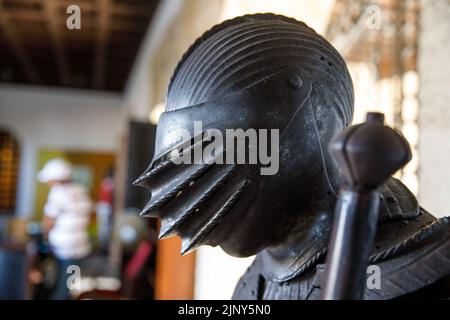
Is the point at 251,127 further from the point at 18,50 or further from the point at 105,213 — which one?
the point at 105,213

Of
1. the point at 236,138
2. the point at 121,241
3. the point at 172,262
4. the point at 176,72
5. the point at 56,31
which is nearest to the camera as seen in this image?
the point at 236,138

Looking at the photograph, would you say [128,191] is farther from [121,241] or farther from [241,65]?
[241,65]

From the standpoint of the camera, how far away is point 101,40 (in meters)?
7.32

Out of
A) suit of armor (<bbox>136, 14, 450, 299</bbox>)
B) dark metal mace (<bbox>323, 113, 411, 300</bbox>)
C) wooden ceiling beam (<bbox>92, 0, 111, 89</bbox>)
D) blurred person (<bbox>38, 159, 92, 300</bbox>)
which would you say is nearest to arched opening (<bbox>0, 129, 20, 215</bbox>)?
wooden ceiling beam (<bbox>92, 0, 111, 89</bbox>)

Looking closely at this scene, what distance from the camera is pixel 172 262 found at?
3.20 meters

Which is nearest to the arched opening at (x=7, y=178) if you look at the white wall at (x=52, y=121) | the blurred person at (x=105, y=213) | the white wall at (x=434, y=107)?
the white wall at (x=52, y=121)

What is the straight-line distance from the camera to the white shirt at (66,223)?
207 inches

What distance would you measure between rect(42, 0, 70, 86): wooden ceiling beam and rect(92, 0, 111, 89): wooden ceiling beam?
1.48ft

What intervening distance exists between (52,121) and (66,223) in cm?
651

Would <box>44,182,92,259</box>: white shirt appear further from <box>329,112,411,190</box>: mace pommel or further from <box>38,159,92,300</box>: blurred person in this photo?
<box>329,112,411,190</box>: mace pommel

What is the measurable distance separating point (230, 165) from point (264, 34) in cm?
30

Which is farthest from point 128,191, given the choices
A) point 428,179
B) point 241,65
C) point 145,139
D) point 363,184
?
point 363,184

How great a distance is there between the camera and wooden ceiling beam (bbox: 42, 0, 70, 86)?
5875 mm
